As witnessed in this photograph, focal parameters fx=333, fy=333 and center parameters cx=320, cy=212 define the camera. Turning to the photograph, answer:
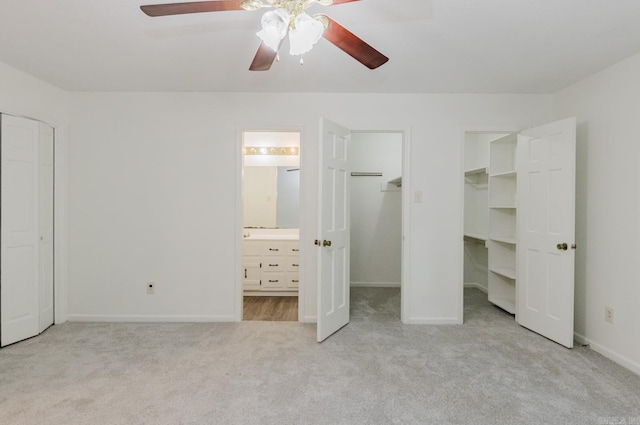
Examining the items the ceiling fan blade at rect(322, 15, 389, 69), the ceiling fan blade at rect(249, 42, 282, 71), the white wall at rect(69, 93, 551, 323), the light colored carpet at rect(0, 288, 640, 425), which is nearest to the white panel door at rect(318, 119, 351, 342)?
the light colored carpet at rect(0, 288, 640, 425)

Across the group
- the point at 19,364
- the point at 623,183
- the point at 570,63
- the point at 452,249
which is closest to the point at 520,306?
the point at 452,249

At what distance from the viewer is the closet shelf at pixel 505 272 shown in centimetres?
366

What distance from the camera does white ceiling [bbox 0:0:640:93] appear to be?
1971mm

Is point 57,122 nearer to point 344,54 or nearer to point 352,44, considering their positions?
point 344,54

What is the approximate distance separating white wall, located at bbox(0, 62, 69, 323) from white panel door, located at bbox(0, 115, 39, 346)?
0.50ft

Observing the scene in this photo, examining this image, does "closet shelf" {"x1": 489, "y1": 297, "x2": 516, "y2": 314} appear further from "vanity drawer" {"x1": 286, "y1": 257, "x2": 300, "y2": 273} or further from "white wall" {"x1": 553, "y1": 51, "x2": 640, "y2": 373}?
"vanity drawer" {"x1": 286, "y1": 257, "x2": 300, "y2": 273}

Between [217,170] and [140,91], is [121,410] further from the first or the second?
[140,91]

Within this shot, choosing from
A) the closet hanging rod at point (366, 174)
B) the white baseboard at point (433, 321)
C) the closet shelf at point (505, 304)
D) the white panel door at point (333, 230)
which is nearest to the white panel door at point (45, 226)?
the white panel door at point (333, 230)

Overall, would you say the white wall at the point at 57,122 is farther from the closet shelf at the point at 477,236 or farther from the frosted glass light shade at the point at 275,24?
the closet shelf at the point at 477,236

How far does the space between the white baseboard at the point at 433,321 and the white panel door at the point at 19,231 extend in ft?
11.6

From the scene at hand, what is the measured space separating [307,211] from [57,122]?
102 inches

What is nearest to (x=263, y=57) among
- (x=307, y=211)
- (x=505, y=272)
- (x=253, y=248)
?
(x=307, y=211)

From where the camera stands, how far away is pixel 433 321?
11.1 ft

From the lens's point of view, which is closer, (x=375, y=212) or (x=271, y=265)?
(x=271, y=265)
